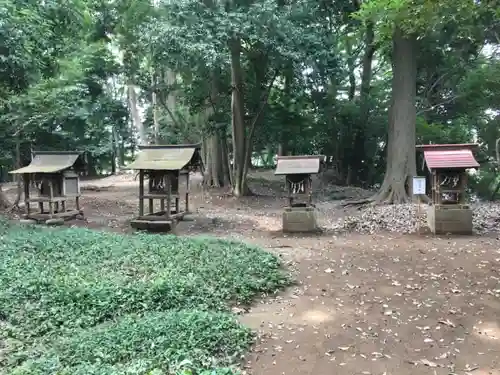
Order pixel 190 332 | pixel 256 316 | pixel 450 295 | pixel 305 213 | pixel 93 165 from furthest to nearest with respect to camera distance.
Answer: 1. pixel 93 165
2. pixel 305 213
3. pixel 450 295
4. pixel 256 316
5. pixel 190 332

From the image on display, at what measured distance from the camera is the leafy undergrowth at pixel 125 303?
4.11 m

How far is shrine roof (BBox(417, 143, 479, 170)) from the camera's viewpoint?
33.1 feet

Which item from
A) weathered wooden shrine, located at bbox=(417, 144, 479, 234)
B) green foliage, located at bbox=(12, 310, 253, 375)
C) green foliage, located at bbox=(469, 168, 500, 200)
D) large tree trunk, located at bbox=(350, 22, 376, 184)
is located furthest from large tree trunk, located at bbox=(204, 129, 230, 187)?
green foliage, located at bbox=(12, 310, 253, 375)

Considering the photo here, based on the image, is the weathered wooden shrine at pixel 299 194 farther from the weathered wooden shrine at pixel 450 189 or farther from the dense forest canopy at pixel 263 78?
the dense forest canopy at pixel 263 78

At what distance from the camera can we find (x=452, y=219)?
1026 cm

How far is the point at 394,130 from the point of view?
13.6 meters

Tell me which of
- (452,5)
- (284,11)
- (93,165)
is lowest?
(93,165)

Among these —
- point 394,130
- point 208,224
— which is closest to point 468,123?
point 394,130

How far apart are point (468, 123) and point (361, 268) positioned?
14282 millimetres

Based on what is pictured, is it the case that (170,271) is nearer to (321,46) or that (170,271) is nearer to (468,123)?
(321,46)

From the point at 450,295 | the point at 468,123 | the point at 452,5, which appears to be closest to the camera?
the point at 450,295

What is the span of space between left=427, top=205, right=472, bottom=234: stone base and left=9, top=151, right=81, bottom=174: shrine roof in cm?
922

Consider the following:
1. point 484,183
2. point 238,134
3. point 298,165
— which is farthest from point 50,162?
point 484,183

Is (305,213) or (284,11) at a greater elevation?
(284,11)
